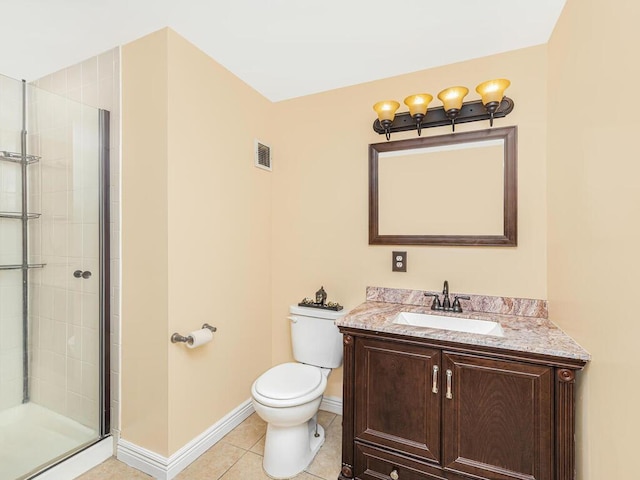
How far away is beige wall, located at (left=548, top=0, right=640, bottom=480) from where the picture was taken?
93cm

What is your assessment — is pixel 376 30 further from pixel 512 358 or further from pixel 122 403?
pixel 122 403

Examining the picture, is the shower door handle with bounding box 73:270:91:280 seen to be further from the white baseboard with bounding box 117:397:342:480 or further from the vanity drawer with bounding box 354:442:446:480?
the vanity drawer with bounding box 354:442:446:480

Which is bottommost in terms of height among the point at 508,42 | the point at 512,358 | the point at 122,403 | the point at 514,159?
the point at 122,403

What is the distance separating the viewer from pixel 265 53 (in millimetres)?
1851

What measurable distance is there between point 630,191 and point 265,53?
71.6 inches

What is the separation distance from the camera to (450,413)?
1.38m

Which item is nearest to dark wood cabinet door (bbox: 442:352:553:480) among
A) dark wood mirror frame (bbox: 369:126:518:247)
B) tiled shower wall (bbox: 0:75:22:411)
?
dark wood mirror frame (bbox: 369:126:518:247)

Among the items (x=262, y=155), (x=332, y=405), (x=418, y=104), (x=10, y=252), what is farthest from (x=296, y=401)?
(x=10, y=252)

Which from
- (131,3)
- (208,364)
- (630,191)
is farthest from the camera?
(208,364)

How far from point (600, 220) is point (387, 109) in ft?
4.06

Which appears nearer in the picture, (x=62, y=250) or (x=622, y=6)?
(x=622, y=6)

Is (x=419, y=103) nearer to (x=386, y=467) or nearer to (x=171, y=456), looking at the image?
(x=386, y=467)

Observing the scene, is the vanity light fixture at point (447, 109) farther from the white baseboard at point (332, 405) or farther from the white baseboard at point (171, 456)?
the white baseboard at point (171, 456)

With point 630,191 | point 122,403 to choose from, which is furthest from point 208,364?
point 630,191
